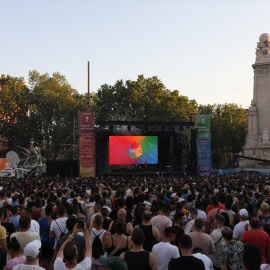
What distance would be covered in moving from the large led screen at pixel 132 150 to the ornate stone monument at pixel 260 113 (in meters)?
14.5

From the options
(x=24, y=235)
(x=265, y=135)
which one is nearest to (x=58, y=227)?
(x=24, y=235)

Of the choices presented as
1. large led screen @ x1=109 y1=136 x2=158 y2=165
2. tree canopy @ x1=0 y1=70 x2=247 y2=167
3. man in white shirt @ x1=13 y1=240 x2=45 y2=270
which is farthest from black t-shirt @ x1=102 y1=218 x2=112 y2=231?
tree canopy @ x1=0 y1=70 x2=247 y2=167

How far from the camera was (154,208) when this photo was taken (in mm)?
9500

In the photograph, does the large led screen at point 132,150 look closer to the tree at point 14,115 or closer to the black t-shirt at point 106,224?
the tree at point 14,115

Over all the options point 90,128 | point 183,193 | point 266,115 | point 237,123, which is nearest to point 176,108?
point 237,123

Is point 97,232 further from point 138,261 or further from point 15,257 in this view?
point 138,261

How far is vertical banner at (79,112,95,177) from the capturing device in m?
36.4

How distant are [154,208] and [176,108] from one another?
5781 centimetres

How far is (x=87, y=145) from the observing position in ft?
121

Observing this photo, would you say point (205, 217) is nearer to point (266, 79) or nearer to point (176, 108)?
point (266, 79)

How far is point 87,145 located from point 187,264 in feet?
105

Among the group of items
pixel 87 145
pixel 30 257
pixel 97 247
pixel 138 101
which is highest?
pixel 138 101

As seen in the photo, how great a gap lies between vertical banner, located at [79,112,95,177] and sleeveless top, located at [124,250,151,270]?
3110cm

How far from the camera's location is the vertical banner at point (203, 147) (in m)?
39.3
